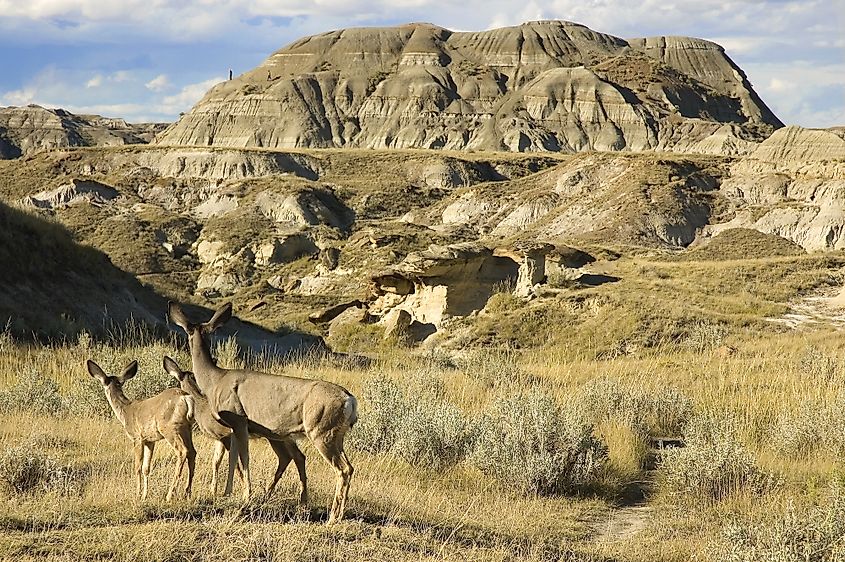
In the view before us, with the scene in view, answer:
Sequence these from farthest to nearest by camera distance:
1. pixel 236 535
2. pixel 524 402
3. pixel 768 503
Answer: pixel 524 402 < pixel 768 503 < pixel 236 535

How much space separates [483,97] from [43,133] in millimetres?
77290

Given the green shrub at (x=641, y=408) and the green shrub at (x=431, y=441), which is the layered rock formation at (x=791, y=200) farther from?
the green shrub at (x=431, y=441)

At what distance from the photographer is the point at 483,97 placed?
434 ft

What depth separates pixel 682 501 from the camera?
798cm

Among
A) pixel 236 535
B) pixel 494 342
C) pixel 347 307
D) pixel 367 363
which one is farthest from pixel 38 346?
pixel 347 307

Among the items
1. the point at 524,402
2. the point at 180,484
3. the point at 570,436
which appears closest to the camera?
the point at 180,484

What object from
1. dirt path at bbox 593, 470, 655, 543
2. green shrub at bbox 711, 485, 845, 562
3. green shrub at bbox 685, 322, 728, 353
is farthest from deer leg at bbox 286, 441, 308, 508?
green shrub at bbox 685, 322, 728, 353

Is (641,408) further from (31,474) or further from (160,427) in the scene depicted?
(31,474)

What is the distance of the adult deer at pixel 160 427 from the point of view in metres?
6.21

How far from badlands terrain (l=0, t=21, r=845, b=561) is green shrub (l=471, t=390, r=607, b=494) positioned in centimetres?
3

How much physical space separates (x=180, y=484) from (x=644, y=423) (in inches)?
231

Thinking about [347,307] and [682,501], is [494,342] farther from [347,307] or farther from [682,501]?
[682,501]

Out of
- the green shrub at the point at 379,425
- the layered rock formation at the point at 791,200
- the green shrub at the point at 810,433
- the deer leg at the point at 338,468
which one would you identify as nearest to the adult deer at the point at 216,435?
the deer leg at the point at 338,468

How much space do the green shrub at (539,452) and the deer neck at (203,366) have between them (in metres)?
2.94
